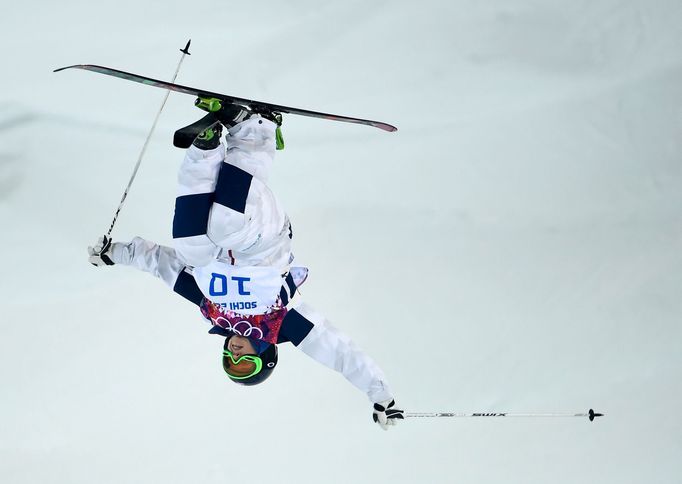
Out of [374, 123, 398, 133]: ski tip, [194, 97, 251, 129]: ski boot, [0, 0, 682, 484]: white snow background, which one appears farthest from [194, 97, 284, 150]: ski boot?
[0, 0, 682, 484]: white snow background

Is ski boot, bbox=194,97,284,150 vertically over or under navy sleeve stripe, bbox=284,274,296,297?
over

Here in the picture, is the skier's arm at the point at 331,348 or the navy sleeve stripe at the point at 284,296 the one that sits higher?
the navy sleeve stripe at the point at 284,296

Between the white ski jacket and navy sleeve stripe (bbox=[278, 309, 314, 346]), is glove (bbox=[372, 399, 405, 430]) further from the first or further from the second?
navy sleeve stripe (bbox=[278, 309, 314, 346])

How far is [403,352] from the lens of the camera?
4.18 metres

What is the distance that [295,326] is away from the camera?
337 cm

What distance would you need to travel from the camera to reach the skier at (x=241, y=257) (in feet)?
9.41

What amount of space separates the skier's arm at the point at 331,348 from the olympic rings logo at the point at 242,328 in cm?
8

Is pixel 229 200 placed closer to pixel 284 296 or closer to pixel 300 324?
pixel 284 296

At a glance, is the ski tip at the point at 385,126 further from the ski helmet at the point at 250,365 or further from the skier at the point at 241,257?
the ski helmet at the point at 250,365

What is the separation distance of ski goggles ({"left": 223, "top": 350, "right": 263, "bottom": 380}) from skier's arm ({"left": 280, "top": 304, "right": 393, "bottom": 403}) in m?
0.14

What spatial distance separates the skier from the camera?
2869mm

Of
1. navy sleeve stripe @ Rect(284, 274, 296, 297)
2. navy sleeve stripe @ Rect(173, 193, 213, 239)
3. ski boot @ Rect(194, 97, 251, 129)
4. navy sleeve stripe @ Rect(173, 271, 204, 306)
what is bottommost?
navy sleeve stripe @ Rect(173, 193, 213, 239)

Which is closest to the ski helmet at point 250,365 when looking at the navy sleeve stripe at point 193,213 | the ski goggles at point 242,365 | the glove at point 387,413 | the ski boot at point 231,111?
the ski goggles at point 242,365

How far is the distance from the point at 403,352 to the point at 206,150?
5.41 ft
